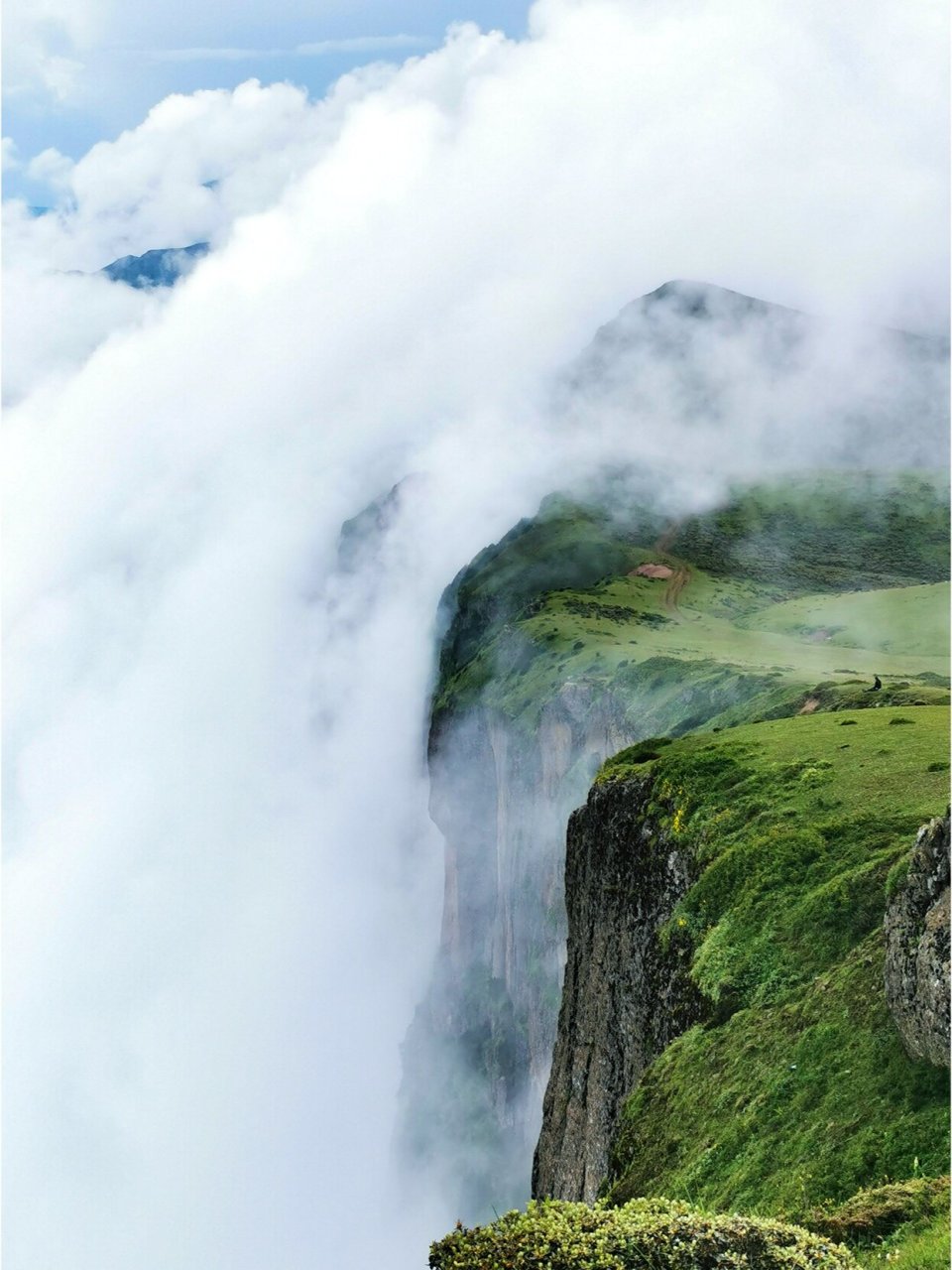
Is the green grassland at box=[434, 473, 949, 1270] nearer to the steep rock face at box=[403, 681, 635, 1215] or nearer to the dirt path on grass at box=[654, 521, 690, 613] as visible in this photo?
the steep rock face at box=[403, 681, 635, 1215]

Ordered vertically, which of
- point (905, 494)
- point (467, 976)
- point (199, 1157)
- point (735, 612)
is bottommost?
point (199, 1157)

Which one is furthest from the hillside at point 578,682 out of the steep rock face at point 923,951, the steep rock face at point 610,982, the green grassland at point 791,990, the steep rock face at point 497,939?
the steep rock face at point 923,951

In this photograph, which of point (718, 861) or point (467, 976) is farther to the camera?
point (467, 976)

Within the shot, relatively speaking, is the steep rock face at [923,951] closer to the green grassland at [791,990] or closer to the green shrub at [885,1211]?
the green grassland at [791,990]

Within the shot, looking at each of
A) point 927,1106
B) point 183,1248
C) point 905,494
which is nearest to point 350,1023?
point 183,1248

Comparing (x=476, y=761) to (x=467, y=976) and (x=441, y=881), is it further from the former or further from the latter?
(x=441, y=881)

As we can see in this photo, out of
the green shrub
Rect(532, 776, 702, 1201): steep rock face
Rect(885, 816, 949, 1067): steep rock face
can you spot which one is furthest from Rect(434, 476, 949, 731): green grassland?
the green shrub
